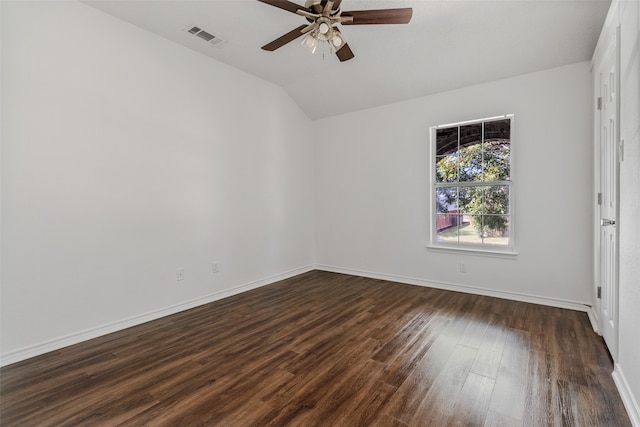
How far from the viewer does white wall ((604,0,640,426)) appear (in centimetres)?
151

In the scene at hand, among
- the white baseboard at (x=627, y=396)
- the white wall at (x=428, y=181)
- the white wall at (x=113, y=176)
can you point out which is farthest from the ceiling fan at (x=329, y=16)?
the white baseboard at (x=627, y=396)

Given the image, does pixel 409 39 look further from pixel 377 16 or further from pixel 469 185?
pixel 469 185

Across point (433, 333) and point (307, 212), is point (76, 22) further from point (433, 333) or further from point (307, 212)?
point (433, 333)

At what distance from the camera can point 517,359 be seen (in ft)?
7.19

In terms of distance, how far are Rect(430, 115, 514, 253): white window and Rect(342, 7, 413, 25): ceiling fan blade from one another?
2047 millimetres

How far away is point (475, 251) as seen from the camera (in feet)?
12.2

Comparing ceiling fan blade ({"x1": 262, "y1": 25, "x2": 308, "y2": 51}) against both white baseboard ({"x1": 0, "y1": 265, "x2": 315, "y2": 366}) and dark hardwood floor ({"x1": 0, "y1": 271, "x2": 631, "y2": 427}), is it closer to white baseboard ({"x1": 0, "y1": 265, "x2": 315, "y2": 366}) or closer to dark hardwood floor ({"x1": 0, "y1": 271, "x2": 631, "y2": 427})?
dark hardwood floor ({"x1": 0, "y1": 271, "x2": 631, "y2": 427})

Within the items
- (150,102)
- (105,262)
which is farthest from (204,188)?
(105,262)

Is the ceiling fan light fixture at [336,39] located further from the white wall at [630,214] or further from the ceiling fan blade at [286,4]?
the white wall at [630,214]

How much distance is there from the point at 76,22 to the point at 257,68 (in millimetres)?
→ 1868

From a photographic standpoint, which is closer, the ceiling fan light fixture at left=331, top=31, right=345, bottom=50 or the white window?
the ceiling fan light fixture at left=331, top=31, right=345, bottom=50

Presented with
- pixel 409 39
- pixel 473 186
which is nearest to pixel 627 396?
pixel 473 186

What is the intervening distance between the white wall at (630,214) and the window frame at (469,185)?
5.57 ft

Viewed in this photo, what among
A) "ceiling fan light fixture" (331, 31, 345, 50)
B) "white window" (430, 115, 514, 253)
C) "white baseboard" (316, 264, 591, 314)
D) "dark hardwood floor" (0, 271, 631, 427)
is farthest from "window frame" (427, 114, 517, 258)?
"ceiling fan light fixture" (331, 31, 345, 50)
